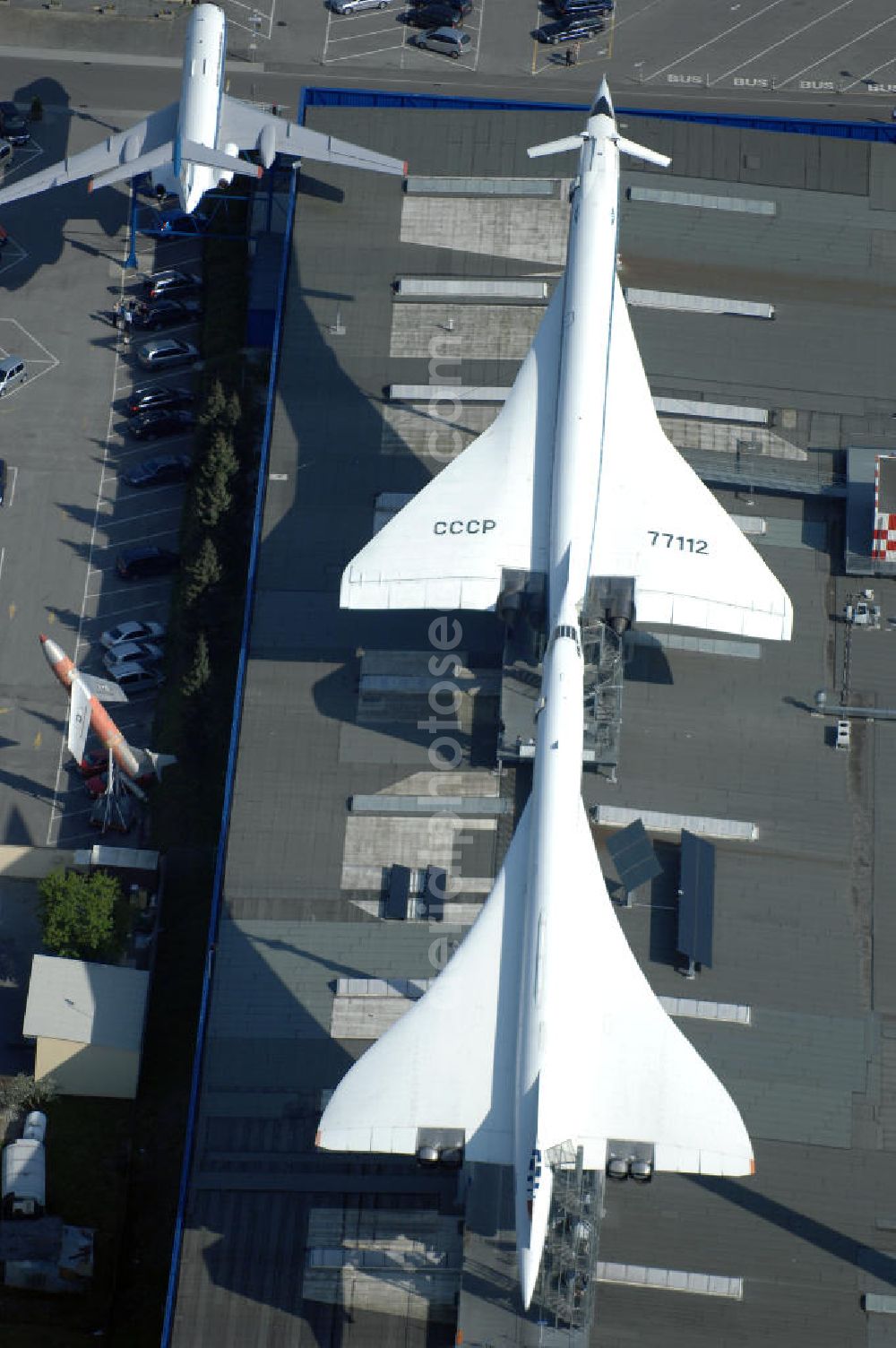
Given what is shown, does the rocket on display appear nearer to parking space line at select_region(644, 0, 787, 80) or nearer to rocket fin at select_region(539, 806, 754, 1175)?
rocket fin at select_region(539, 806, 754, 1175)

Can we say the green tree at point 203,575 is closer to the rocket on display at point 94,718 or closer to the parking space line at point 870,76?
the rocket on display at point 94,718

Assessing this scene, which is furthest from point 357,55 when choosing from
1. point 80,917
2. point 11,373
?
point 80,917

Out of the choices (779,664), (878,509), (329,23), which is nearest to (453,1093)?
(779,664)

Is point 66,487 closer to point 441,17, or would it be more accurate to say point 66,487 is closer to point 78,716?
point 78,716

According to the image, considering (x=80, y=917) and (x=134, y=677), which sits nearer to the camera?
(x=80, y=917)

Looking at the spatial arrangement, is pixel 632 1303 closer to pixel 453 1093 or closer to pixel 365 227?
pixel 453 1093

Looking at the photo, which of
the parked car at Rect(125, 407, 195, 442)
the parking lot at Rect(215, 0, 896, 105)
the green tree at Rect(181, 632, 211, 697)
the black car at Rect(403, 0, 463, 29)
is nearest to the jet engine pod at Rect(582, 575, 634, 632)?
the green tree at Rect(181, 632, 211, 697)
